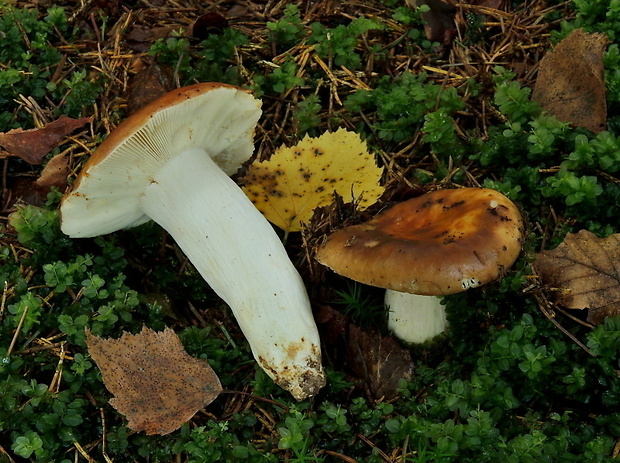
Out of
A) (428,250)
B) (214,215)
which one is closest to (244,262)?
(214,215)

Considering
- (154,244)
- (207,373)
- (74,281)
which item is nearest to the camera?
(207,373)

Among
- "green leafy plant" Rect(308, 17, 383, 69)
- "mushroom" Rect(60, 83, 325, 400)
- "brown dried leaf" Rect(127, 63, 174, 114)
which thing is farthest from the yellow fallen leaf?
"brown dried leaf" Rect(127, 63, 174, 114)

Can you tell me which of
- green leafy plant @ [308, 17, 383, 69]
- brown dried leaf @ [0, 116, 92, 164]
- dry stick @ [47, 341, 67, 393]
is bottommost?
dry stick @ [47, 341, 67, 393]

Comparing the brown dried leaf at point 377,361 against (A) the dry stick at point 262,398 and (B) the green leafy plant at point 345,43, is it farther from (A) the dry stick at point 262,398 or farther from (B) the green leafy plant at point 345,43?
(B) the green leafy plant at point 345,43

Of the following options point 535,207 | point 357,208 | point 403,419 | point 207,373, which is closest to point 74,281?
point 207,373

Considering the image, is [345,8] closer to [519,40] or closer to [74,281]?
[519,40]

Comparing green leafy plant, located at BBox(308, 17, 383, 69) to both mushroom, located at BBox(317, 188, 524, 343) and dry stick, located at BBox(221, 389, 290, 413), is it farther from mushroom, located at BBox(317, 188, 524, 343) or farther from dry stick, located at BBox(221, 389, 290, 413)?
dry stick, located at BBox(221, 389, 290, 413)
